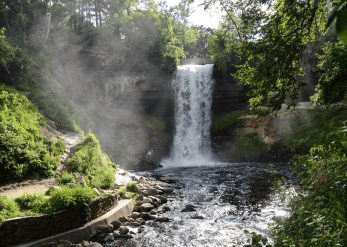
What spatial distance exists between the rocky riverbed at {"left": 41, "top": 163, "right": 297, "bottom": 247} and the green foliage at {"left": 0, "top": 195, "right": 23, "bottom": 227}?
1328mm

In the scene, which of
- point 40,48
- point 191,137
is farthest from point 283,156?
point 40,48

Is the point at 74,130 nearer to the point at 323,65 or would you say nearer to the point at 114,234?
the point at 114,234

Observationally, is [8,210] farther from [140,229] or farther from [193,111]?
[193,111]

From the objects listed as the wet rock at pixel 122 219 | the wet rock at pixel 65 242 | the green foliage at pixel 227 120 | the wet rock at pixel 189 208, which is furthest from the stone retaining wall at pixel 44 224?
the green foliage at pixel 227 120

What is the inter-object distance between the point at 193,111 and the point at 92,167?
57.2 feet

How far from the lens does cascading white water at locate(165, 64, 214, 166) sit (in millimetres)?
25344

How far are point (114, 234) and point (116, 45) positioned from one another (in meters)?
22.9

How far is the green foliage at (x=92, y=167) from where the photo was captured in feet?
30.7

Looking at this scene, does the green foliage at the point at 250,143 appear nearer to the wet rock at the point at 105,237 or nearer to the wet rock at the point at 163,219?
the wet rock at the point at 163,219

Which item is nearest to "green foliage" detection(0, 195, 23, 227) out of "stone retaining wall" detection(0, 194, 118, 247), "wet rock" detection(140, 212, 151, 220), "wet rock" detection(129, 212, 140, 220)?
"stone retaining wall" detection(0, 194, 118, 247)

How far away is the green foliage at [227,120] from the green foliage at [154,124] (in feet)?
20.0

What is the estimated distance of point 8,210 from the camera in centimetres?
545

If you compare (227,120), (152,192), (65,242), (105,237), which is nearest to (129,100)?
(227,120)

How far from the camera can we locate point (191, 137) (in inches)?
1009
